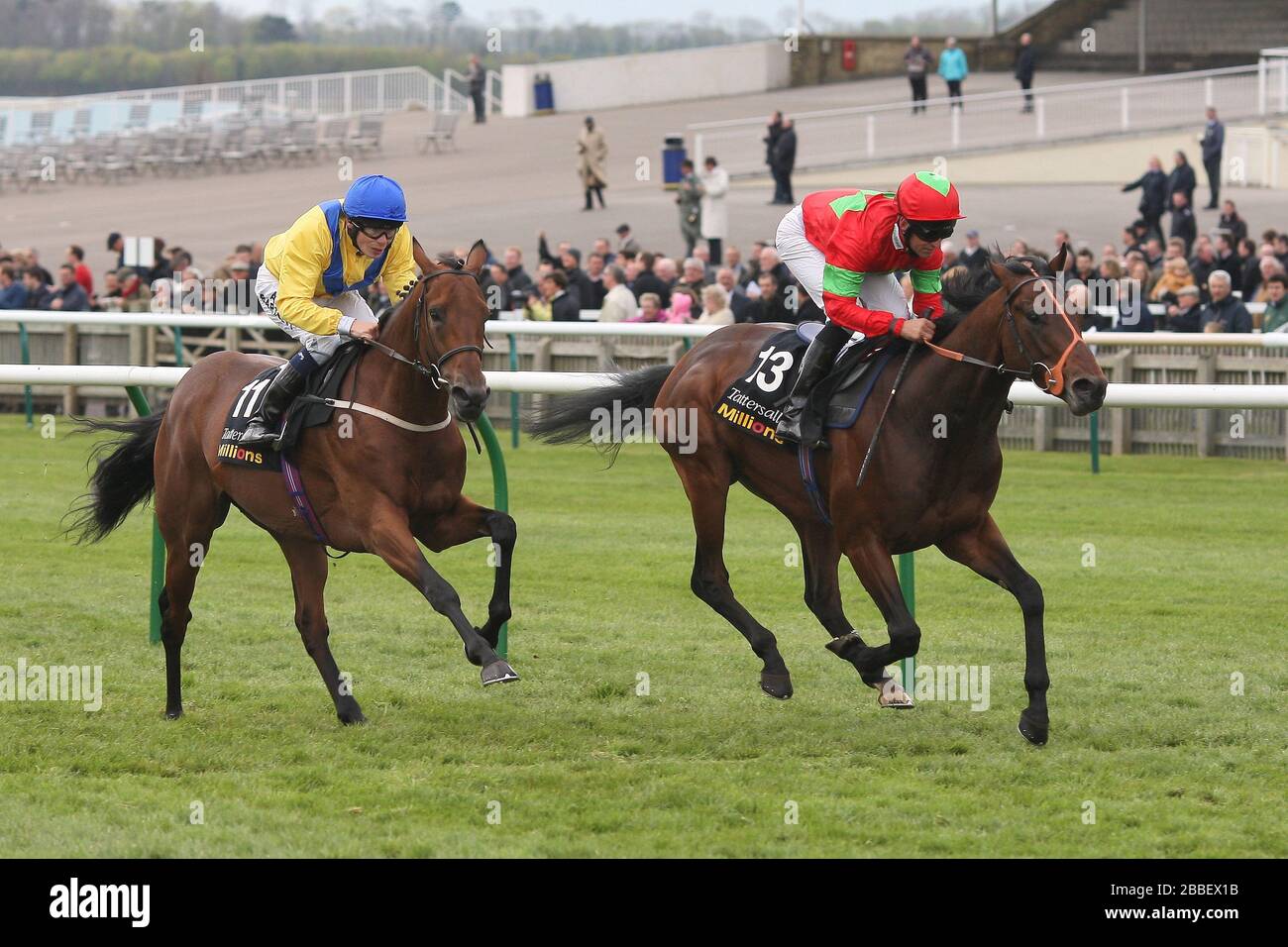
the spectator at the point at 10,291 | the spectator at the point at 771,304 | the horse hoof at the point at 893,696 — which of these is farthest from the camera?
the spectator at the point at 10,291

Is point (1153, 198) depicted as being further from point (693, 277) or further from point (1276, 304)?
point (1276, 304)

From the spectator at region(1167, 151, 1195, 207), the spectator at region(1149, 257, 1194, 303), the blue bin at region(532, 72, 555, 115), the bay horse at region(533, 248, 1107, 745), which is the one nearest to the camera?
the bay horse at region(533, 248, 1107, 745)

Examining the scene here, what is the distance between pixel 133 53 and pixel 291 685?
1822 inches

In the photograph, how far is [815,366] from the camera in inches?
242

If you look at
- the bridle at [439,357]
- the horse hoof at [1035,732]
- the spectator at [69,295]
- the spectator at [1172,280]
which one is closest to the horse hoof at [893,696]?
the horse hoof at [1035,732]

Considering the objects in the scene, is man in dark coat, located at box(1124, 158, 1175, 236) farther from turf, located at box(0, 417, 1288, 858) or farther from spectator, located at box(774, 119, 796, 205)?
turf, located at box(0, 417, 1288, 858)

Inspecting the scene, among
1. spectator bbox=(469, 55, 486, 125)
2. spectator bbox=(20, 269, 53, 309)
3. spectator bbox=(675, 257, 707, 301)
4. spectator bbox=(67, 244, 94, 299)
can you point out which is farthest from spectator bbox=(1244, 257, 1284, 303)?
spectator bbox=(469, 55, 486, 125)

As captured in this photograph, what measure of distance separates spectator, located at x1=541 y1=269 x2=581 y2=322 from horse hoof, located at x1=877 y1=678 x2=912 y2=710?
350 inches

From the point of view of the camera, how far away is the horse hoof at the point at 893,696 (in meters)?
6.20

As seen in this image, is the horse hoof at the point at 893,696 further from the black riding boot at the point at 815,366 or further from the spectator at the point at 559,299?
the spectator at the point at 559,299

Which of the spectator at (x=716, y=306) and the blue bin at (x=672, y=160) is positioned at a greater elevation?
the blue bin at (x=672, y=160)

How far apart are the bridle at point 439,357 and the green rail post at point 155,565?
5.55 ft

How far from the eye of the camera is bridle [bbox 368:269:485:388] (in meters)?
5.68

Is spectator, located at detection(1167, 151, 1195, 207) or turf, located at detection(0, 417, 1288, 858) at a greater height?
spectator, located at detection(1167, 151, 1195, 207)
